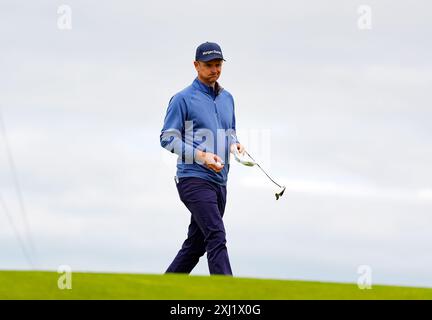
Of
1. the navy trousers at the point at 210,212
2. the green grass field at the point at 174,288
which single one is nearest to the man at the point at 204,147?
the navy trousers at the point at 210,212

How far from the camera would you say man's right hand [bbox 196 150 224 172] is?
35.5 feet

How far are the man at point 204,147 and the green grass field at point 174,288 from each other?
1.20 metres

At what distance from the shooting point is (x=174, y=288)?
9172 millimetres

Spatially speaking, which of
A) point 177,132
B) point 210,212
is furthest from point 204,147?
point 210,212

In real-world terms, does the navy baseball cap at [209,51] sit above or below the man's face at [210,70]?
above

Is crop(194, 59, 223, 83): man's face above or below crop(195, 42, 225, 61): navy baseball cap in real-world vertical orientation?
below

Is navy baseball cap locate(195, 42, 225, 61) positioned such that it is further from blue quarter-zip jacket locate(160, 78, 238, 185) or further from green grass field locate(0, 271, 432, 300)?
green grass field locate(0, 271, 432, 300)

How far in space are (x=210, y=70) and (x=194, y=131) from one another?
673 mm

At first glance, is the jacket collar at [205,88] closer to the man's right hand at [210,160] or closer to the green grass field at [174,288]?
the man's right hand at [210,160]

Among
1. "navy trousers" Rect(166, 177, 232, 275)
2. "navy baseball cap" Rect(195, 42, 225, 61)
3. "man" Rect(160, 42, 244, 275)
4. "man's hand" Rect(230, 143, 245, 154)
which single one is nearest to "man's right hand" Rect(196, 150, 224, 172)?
"man" Rect(160, 42, 244, 275)

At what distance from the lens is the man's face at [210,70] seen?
1130 cm

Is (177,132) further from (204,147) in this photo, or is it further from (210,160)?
(210,160)
